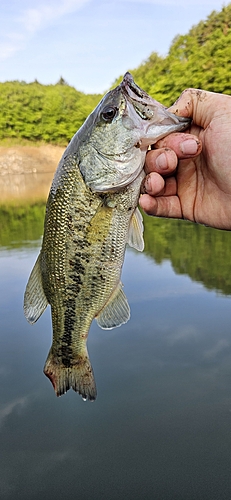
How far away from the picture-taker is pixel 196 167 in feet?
12.3

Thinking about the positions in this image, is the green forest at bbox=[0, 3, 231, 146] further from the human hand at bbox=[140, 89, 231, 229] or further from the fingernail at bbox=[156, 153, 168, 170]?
the fingernail at bbox=[156, 153, 168, 170]

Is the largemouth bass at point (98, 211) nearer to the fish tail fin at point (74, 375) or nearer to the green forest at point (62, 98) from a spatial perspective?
the fish tail fin at point (74, 375)

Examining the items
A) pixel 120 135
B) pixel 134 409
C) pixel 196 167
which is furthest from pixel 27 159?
pixel 120 135

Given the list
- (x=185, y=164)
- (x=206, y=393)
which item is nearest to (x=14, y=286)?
(x=206, y=393)

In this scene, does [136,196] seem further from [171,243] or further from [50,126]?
[50,126]

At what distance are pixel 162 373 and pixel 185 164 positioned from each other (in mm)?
4981

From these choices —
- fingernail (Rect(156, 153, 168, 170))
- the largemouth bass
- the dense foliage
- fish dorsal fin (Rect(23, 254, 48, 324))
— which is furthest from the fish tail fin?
the dense foliage

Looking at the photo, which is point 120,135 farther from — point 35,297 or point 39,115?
point 39,115

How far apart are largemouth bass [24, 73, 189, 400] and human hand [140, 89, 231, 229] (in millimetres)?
146

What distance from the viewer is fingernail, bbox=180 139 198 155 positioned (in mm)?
3145

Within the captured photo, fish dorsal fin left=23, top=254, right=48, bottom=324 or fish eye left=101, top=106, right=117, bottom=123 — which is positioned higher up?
fish eye left=101, top=106, right=117, bottom=123

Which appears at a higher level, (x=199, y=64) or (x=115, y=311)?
(x=199, y=64)

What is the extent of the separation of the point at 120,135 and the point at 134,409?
515 centimetres

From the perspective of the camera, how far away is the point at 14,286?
12125 millimetres
